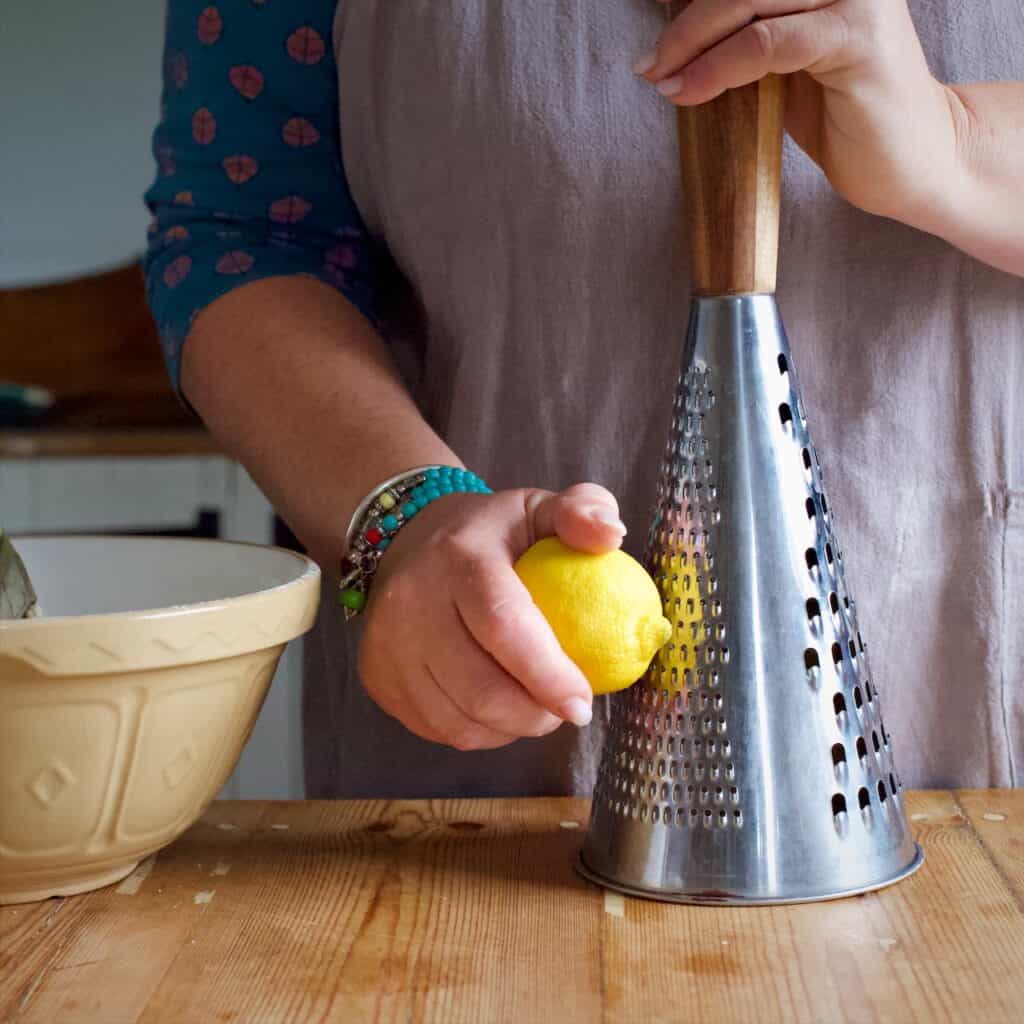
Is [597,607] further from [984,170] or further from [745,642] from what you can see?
[984,170]

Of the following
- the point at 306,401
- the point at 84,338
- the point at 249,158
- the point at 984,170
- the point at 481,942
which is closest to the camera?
the point at 481,942

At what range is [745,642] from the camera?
2.00 feet

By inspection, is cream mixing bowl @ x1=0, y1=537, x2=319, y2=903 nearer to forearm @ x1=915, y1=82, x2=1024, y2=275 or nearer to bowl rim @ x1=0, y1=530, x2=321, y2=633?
Result: bowl rim @ x1=0, y1=530, x2=321, y2=633

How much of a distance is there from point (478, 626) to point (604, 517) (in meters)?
0.07

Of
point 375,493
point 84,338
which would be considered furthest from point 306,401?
point 84,338

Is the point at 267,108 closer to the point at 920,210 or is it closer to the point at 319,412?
the point at 319,412

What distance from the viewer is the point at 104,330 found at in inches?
128

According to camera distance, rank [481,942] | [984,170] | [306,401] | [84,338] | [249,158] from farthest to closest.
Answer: [84,338]
[249,158]
[306,401]
[984,170]
[481,942]

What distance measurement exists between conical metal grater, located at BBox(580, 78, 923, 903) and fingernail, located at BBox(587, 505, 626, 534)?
0.18ft

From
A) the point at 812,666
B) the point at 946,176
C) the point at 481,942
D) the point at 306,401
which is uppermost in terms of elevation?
the point at 946,176

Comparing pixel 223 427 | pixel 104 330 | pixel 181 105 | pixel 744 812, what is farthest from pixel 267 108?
pixel 104 330

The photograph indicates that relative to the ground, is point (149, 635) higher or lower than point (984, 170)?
lower

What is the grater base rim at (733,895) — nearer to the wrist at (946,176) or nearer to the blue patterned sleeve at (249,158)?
the wrist at (946,176)

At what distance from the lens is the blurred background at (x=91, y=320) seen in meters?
2.57
